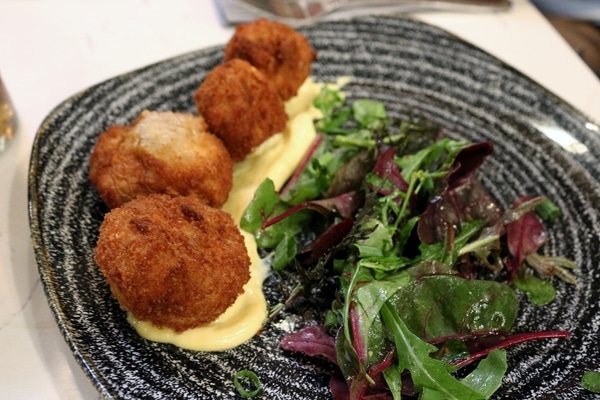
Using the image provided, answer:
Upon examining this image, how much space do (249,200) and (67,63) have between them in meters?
1.08

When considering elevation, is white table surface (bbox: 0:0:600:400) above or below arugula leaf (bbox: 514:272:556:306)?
above

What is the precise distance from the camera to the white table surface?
4.57 ft

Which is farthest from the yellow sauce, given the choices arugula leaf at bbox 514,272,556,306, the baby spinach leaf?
arugula leaf at bbox 514,272,556,306


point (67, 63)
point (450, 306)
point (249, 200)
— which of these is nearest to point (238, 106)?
point (249, 200)

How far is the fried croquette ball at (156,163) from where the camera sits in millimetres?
1562

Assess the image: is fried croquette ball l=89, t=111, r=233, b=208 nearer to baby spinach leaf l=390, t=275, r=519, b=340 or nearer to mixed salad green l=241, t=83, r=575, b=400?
mixed salad green l=241, t=83, r=575, b=400

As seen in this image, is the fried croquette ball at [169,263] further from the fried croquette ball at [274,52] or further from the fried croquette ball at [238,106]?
the fried croquette ball at [274,52]

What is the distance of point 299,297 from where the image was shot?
62.1 inches

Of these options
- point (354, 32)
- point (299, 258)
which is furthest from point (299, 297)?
point (354, 32)

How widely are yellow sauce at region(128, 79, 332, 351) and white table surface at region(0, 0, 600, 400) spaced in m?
0.26

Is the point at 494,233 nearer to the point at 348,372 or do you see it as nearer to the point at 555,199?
the point at 555,199

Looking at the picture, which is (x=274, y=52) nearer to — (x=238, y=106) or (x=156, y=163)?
(x=238, y=106)

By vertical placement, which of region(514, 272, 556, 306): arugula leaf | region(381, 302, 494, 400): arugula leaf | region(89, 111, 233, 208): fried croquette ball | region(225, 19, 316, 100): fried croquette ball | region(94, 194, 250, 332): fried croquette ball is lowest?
region(514, 272, 556, 306): arugula leaf

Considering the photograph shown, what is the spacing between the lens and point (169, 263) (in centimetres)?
131
